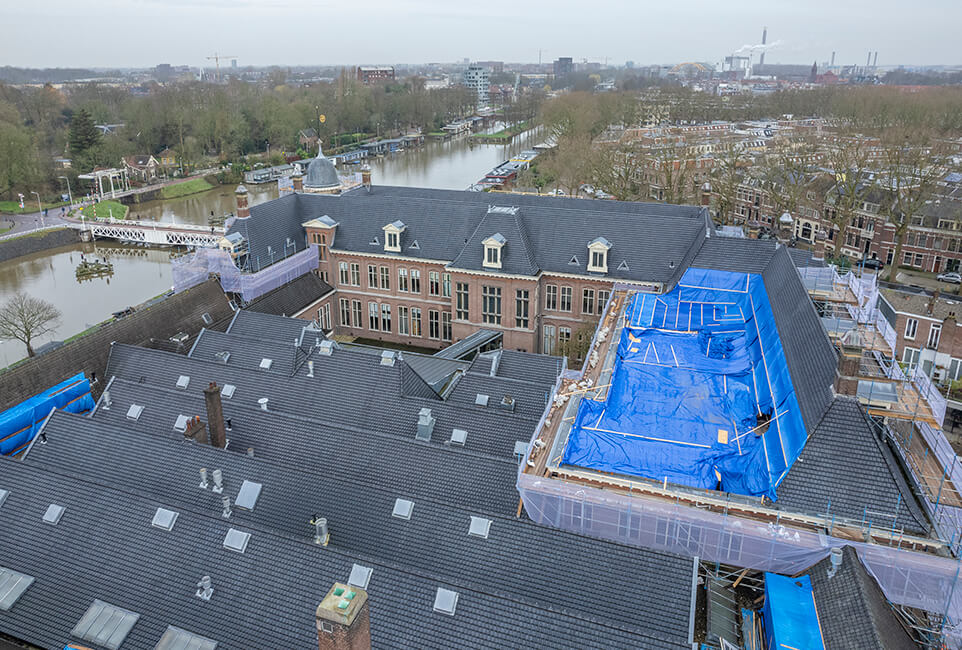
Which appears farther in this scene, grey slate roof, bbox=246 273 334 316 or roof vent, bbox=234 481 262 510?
grey slate roof, bbox=246 273 334 316

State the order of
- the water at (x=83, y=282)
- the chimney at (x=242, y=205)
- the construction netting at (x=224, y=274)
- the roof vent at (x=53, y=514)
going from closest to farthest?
the roof vent at (x=53, y=514)
the construction netting at (x=224, y=274)
the chimney at (x=242, y=205)
the water at (x=83, y=282)

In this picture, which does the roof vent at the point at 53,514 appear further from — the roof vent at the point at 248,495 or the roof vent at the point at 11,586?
the roof vent at the point at 248,495

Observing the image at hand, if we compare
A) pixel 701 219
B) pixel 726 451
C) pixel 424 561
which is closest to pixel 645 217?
pixel 701 219

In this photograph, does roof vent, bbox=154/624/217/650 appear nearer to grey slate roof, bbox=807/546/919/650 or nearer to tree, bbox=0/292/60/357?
grey slate roof, bbox=807/546/919/650

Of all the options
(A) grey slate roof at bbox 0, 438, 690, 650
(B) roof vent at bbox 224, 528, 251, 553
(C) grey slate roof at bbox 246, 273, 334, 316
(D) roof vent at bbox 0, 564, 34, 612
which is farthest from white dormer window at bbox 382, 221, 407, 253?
(D) roof vent at bbox 0, 564, 34, 612

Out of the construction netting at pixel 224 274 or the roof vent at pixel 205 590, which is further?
the construction netting at pixel 224 274

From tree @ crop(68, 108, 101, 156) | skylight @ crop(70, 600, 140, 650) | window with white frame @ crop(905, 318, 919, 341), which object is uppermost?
tree @ crop(68, 108, 101, 156)

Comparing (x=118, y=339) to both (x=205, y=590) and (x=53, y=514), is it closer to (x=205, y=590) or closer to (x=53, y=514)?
(x=53, y=514)

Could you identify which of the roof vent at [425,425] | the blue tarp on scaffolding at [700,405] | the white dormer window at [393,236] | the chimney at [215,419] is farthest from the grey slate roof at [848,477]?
the white dormer window at [393,236]
